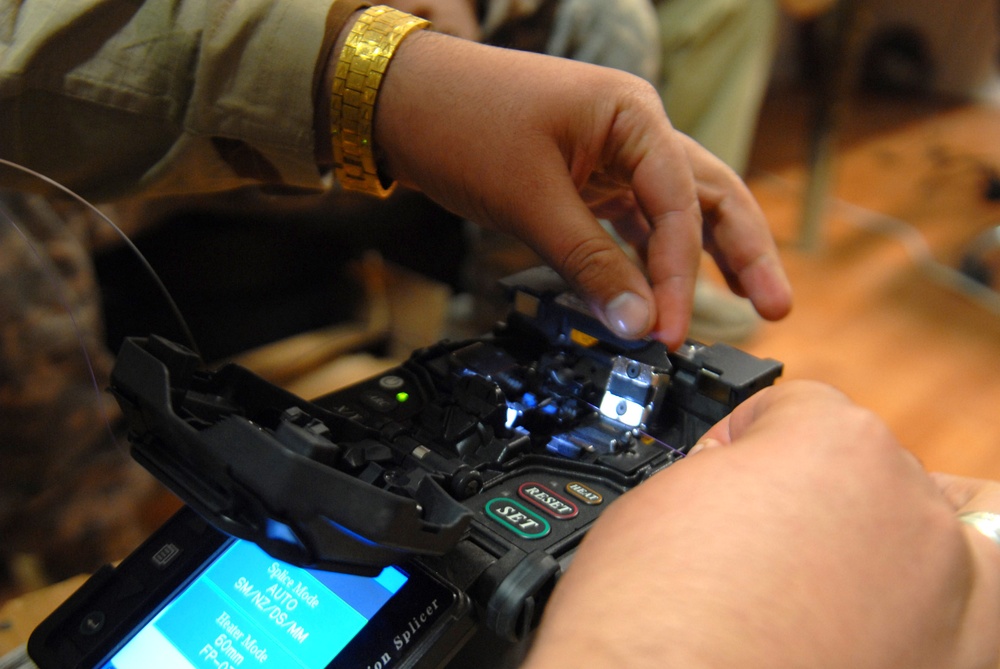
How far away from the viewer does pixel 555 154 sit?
71 centimetres

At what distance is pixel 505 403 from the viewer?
65 cm

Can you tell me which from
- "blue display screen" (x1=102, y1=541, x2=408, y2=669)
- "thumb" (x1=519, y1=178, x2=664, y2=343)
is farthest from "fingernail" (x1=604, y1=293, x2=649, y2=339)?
"blue display screen" (x1=102, y1=541, x2=408, y2=669)

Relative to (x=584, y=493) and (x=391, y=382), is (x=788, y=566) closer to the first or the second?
(x=584, y=493)

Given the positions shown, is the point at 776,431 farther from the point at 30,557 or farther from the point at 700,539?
the point at 30,557

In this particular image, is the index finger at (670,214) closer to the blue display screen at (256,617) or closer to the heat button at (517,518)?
the heat button at (517,518)

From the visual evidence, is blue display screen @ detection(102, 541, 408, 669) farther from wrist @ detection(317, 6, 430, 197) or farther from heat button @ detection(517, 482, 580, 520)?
wrist @ detection(317, 6, 430, 197)

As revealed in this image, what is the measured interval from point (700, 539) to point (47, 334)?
101cm

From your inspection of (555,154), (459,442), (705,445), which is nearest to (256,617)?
(459,442)

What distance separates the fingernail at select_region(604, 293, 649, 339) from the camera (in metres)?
0.67

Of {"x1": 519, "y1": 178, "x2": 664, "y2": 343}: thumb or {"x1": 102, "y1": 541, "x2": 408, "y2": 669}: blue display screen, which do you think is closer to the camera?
{"x1": 102, "y1": 541, "x2": 408, "y2": 669}: blue display screen

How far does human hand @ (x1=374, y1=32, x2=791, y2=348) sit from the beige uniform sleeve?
84 mm

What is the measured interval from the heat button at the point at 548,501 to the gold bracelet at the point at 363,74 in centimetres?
36

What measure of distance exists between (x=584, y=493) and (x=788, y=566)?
0.63 feet

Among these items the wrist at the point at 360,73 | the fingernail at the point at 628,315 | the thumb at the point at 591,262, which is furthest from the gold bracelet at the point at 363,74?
the fingernail at the point at 628,315
